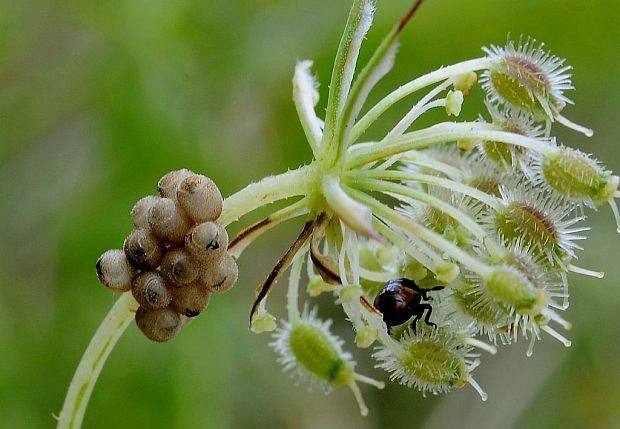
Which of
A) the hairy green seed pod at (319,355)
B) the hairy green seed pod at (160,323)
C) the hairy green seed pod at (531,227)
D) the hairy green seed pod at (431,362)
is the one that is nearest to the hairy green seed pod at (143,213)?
the hairy green seed pod at (160,323)

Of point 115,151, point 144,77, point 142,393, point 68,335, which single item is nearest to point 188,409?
point 142,393

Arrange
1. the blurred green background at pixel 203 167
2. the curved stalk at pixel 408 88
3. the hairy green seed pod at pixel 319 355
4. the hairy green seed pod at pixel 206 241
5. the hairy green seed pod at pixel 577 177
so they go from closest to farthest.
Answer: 1. the hairy green seed pod at pixel 206 241
2. the hairy green seed pod at pixel 577 177
3. the curved stalk at pixel 408 88
4. the hairy green seed pod at pixel 319 355
5. the blurred green background at pixel 203 167

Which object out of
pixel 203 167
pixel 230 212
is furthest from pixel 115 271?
pixel 203 167

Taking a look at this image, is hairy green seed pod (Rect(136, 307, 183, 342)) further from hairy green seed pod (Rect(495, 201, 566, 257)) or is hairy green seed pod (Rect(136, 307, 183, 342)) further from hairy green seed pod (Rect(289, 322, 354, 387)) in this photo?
hairy green seed pod (Rect(495, 201, 566, 257))

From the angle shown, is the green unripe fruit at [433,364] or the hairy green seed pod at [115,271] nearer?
the hairy green seed pod at [115,271]

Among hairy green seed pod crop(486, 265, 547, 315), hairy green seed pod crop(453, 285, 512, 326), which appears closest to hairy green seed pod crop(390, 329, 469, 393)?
hairy green seed pod crop(453, 285, 512, 326)

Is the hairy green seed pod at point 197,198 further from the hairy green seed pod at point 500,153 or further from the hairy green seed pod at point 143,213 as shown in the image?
the hairy green seed pod at point 500,153
